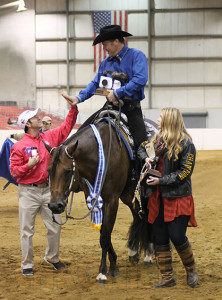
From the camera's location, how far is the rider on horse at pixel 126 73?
5.45m

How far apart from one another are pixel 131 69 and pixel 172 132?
3.99ft

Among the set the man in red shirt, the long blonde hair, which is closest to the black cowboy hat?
the man in red shirt

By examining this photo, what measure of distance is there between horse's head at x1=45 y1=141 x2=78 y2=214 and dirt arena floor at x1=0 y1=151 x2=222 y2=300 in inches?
34.4

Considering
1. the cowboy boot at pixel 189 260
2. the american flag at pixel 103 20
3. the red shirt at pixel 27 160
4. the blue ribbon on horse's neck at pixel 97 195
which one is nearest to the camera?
the cowboy boot at pixel 189 260

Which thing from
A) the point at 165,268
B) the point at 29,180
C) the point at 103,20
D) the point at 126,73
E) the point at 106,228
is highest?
the point at 103,20

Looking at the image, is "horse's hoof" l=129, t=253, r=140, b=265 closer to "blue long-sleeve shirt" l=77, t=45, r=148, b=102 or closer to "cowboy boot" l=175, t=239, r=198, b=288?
"cowboy boot" l=175, t=239, r=198, b=288

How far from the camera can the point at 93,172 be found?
5.09m

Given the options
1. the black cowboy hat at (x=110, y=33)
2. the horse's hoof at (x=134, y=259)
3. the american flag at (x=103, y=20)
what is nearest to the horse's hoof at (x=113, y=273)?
the horse's hoof at (x=134, y=259)

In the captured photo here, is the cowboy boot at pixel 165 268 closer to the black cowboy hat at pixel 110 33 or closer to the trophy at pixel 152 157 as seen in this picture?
the trophy at pixel 152 157

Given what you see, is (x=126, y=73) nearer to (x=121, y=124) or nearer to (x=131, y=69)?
(x=131, y=69)

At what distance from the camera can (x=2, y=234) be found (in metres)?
7.76

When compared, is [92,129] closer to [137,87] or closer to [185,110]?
[137,87]

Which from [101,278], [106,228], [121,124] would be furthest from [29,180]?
[101,278]

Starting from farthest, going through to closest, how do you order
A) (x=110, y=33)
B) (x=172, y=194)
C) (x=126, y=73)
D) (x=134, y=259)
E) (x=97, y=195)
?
(x=134, y=259), (x=126, y=73), (x=110, y=33), (x=97, y=195), (x=172, y=194)
